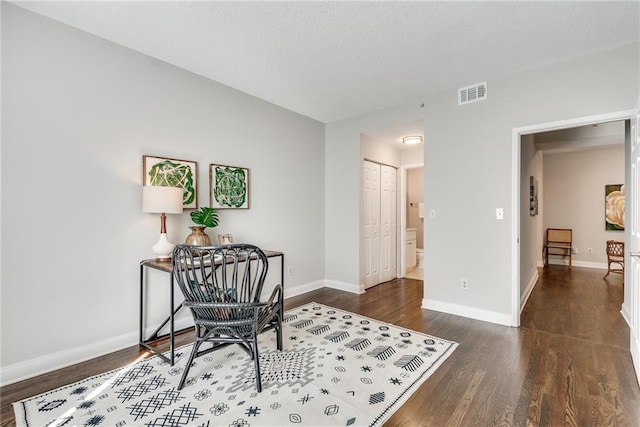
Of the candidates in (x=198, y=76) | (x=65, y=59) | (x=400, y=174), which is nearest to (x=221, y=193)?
(x=198, y=76)

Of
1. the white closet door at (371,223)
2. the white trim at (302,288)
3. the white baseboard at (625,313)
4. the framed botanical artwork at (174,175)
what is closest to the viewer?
the framed botanical artwork at (174,175)

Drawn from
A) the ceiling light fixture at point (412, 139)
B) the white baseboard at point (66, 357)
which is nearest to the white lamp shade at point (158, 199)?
the white baseboard at point (66, 357)

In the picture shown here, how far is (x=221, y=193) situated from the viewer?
3352 millimetres

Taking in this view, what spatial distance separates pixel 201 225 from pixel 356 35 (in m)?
2.19

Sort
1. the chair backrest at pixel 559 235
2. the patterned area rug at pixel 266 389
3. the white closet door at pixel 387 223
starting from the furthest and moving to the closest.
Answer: the chair backrest at pixel 559 235 < the white closet door at pixel 387 223 < the patterned area rug at pixel 266 389

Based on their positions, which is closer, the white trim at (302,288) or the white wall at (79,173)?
the white wall at (79,173)

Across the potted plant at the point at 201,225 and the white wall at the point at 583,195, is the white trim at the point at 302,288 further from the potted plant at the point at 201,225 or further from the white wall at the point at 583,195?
the white wall at the point at 583,195

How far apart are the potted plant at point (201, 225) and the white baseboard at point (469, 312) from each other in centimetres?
266

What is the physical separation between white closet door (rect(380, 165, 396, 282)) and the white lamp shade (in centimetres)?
329

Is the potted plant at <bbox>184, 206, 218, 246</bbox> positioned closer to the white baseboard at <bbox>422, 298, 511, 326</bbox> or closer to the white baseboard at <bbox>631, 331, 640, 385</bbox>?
the white baseboard at <bbox>422, 298, 511, 326</bbox>

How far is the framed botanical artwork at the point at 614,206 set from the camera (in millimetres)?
5820

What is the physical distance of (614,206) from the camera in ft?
19.3

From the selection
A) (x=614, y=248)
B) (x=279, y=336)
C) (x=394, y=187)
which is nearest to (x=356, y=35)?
(x=279, y=336)

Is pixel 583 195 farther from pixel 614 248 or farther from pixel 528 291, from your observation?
pixel 528 291
